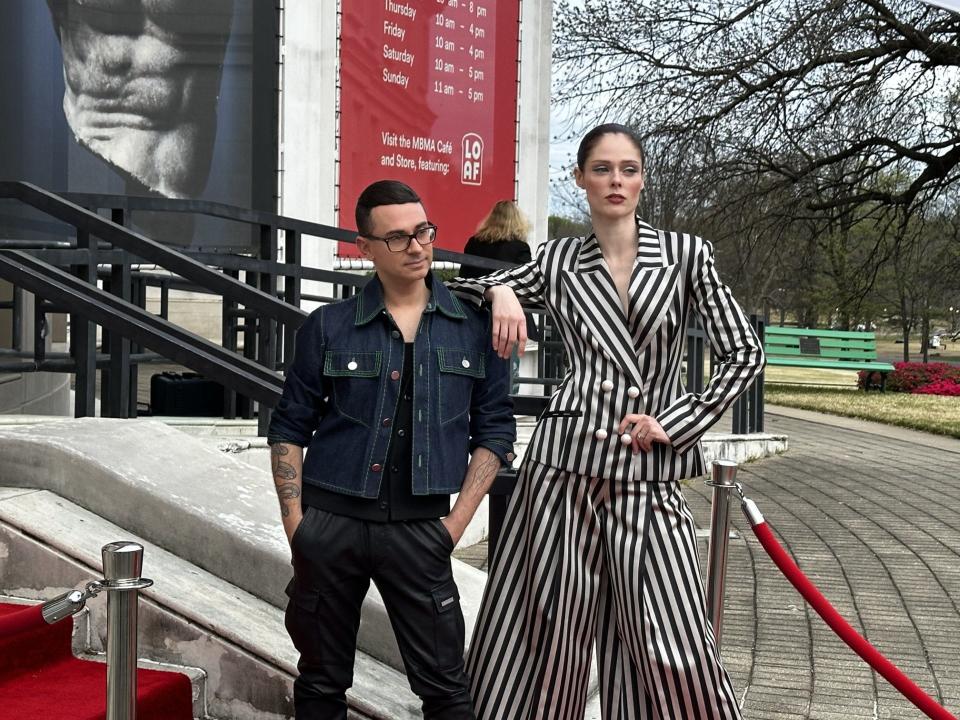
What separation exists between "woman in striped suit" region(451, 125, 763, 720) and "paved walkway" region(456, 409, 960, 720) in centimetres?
168

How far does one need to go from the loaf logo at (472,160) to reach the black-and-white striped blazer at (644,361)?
32.9 feet

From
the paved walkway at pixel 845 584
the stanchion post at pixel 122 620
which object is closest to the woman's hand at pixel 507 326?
the stanchion post at pixel 122 620

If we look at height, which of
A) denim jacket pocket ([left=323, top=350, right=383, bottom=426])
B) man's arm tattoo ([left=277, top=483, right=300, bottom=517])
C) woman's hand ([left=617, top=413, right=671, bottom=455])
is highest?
denim jacket pocket ([left=323, top=350, right=383, bottom=426])

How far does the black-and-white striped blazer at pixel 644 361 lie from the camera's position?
2818 millimetres

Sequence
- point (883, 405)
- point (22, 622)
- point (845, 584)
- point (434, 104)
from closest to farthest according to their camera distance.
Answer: point (22, 622), point (845, 584), point (434, 104), point (883, 405)

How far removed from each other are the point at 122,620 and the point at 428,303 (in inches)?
38.0

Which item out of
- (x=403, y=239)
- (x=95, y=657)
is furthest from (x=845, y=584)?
(x=403, y=239)

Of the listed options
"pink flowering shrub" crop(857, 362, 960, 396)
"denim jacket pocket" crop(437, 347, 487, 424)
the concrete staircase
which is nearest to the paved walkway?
the concrete staircase

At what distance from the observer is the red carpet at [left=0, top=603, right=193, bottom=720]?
3182mm

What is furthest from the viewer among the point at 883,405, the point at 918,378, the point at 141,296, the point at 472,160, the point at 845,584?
the point at 918,378

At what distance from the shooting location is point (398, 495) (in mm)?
2729

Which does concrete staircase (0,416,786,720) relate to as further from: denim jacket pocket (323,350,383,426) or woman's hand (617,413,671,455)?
woman's hand (617,413,671,455)

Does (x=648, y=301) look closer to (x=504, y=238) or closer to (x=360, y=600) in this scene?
(x=360, y=600)

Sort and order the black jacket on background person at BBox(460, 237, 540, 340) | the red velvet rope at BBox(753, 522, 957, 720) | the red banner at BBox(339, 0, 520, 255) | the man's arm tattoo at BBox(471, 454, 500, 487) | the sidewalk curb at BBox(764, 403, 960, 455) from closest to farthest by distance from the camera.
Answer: the man's arm tattoo at BBox(471, 454, 500, 487) < the red velvet rope at BBox(753, 522, 957, 720) < the black jacket on background person at BBox(460, 237, 540, 340) < the red banner at BBox(339, 0, 520, 255) < the sidewalk curb at BBox(764, 403, 960, 455)
